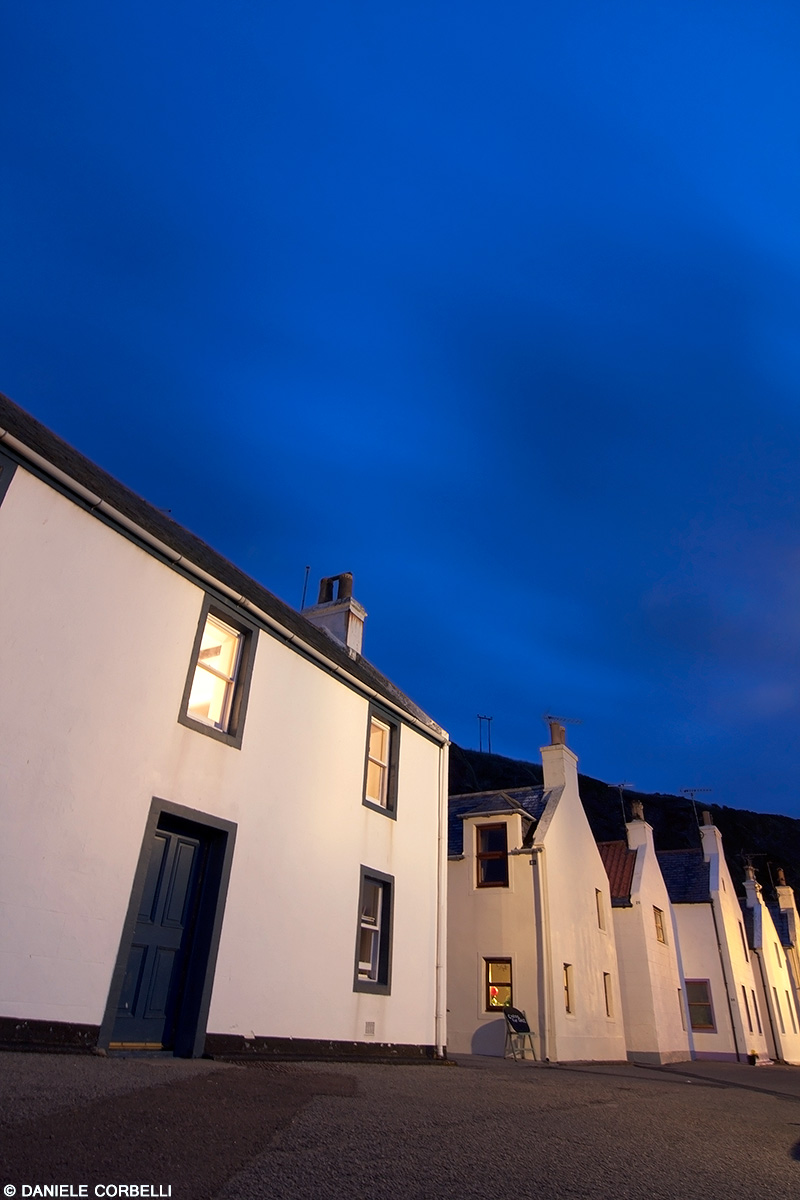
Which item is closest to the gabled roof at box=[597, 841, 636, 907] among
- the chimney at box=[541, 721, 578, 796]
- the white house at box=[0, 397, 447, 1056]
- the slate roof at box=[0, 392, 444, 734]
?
the chimney at box=[541, 721, 578, 796]

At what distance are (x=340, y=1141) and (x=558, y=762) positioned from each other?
65.1ft

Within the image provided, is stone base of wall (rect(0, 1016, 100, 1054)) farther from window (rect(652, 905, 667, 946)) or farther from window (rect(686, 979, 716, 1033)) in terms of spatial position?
window (rect(686, 979, 716, 1033))

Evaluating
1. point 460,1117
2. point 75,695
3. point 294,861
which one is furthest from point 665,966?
point 75,695

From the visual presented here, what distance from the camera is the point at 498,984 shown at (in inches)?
761

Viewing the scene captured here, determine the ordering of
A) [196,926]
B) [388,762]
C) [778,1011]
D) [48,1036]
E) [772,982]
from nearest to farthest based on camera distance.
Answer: [48,1036], [196,926], [388,762], [778,1011], [772,982]

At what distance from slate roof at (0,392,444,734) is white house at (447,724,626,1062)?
6.75m

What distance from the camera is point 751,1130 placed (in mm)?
7012

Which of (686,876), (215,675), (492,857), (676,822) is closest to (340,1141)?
(215,675)

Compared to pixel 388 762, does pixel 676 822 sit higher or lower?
higher

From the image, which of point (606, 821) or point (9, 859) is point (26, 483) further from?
point (606, 821)

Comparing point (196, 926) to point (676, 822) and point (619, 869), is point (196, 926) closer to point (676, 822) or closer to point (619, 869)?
point (619, 869)

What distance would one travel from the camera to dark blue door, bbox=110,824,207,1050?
8.52 meters

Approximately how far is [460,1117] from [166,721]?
5614mm

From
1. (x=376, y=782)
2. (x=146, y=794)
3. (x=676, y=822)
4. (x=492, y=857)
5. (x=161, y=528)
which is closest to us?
(x=146, y=794)
